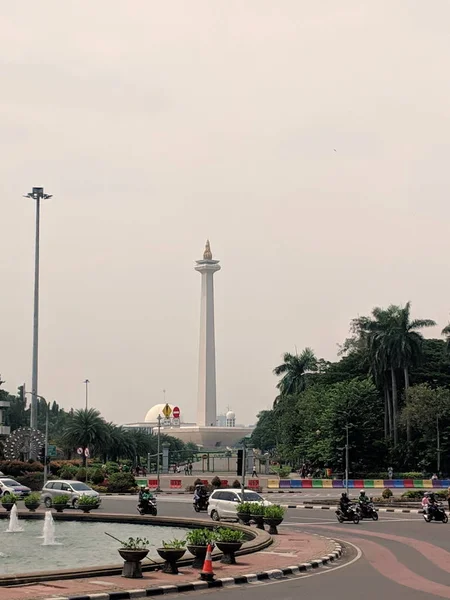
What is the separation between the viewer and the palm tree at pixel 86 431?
100m

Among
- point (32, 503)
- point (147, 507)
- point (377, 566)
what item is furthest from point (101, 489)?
point (377, 566)

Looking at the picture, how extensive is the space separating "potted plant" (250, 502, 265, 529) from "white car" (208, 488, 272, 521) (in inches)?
207

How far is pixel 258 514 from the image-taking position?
33938 mm

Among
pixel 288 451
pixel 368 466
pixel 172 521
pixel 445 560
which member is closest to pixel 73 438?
pixel 288 451

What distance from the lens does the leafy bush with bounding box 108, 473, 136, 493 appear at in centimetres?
6856

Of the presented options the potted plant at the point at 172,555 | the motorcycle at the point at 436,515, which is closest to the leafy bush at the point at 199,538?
the potted plant at the point at 172,555

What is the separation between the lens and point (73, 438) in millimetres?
100750

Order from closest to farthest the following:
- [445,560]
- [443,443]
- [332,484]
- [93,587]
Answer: [93,587] < [445,560] < [332,484] < [443,443]

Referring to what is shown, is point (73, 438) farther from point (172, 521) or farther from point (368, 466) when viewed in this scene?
point (172, 521)

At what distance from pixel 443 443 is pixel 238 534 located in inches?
2768

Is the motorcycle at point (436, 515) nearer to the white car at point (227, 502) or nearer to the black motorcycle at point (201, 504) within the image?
the white car at point (227, 502)

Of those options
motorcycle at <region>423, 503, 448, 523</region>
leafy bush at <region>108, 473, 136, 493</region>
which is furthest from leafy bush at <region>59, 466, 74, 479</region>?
motorcycle at <region>423, 503, 448, 523</region>

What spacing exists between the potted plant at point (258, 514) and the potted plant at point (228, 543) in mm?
9917

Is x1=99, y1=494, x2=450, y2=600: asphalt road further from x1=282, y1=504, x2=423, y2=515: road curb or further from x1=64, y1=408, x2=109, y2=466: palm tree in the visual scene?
x1=64, y1=408, x2=109, y2=466: palm tree
